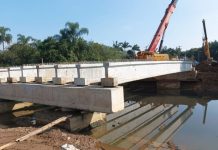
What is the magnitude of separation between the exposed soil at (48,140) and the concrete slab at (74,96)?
5.50 ft

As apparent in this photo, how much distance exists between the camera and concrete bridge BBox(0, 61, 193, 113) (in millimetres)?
12273

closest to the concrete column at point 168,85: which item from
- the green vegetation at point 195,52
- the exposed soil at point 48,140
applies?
the exposed soil at point 48,140

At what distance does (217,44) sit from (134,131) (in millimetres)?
67048

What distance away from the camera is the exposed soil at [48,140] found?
32.7 feet

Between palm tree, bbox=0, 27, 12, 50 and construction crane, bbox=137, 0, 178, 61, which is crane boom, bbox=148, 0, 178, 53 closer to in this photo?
construction crane, bbox=137, 0, 178, 61

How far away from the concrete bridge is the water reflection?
1.85 meters

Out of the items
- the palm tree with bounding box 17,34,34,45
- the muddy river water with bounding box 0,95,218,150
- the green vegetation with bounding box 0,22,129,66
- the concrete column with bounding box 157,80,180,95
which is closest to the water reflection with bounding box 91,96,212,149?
the muddy river water with bounding box 0,95,218,150

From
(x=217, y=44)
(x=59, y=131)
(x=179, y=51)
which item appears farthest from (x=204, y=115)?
(x=179, y=51)

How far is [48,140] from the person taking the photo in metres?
10.9

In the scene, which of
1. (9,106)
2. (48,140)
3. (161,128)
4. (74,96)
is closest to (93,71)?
(74,96)

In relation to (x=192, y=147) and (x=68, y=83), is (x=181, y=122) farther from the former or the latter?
(x=68, y=83)

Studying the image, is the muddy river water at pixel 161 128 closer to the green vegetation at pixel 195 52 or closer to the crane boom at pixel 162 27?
the crane boom at pixel 162 27

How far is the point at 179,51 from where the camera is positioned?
85875mm

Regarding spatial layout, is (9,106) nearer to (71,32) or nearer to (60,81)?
(60,81)
